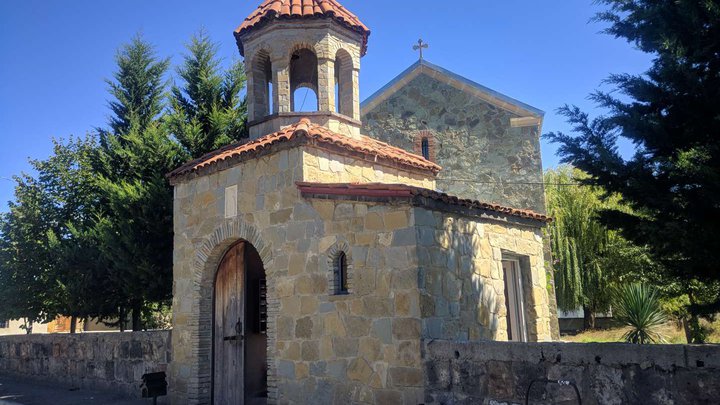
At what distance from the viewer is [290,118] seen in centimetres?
937

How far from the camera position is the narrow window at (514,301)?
29.7ft

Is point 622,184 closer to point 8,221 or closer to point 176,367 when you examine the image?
point 176,367

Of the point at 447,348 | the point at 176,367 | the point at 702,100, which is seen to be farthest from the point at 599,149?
the point at 176,367

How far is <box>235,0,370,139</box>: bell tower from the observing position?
30.8 ft

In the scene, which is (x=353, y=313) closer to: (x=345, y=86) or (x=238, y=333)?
(x=238, y=333)

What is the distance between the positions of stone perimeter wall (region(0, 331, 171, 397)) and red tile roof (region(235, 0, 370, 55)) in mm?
5781

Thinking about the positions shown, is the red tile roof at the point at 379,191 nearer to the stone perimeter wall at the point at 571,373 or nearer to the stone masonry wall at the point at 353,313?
the stone masonry wall at the point at 353,313

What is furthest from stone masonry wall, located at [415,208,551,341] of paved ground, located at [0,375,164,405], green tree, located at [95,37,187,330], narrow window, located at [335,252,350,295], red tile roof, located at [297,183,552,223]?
green tree, located at [95,37,187,330]

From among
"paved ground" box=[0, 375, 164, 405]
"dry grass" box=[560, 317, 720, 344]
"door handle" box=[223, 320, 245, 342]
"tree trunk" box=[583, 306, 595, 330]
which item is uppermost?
"door handle" box=[223, 320, 245, 342]

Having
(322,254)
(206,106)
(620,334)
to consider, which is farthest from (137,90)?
(620,334)

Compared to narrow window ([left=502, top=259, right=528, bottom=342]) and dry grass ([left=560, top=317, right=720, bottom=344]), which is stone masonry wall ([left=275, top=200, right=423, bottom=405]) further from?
dry grass ([left=560, top=317, right=720, bottom=344])

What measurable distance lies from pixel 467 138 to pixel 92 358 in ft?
32.8

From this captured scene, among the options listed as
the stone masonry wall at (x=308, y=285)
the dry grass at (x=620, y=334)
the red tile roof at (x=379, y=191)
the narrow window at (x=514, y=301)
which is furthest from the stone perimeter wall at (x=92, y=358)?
the dry grass at (x=620, y=334)

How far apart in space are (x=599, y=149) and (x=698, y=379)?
2154 mm
